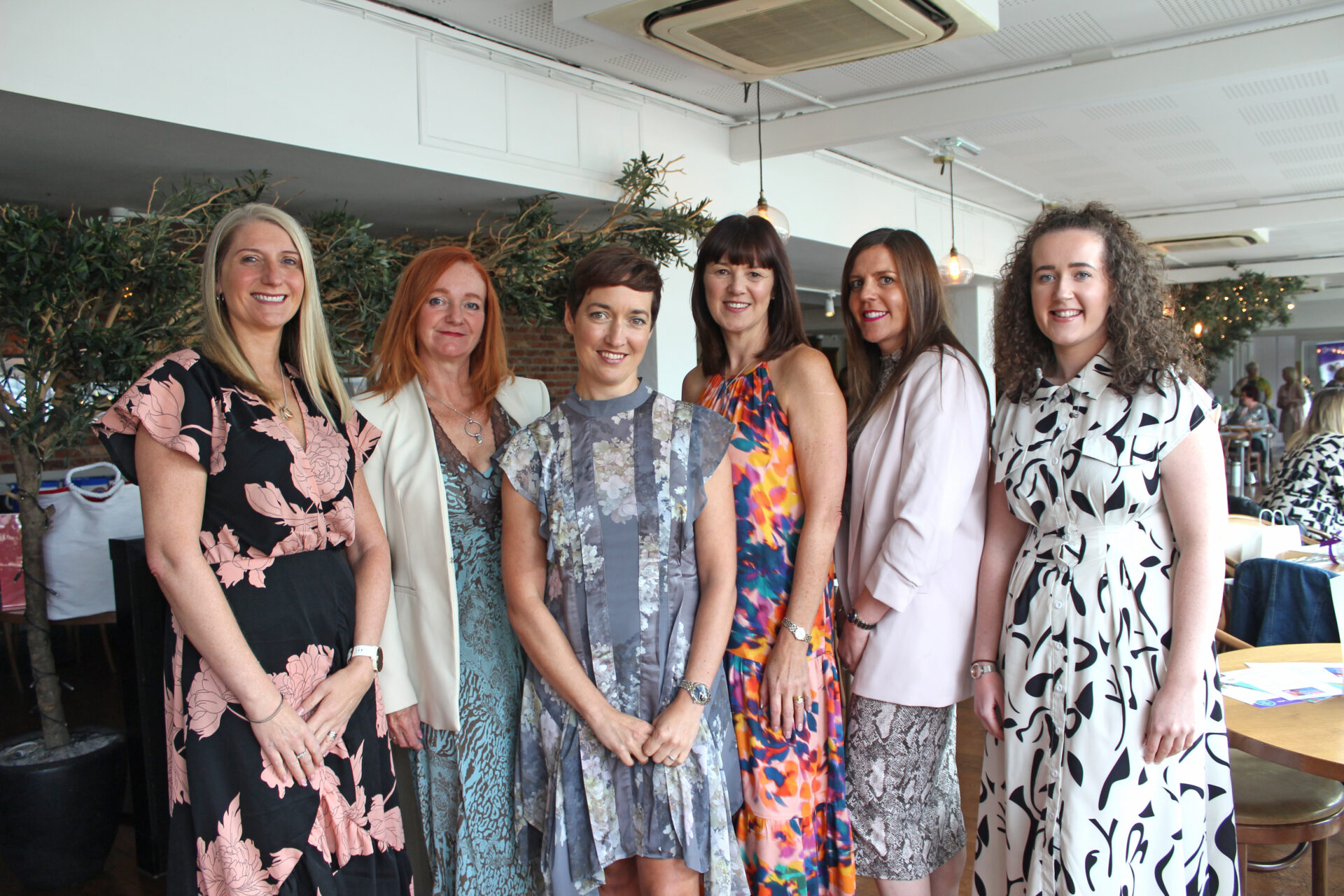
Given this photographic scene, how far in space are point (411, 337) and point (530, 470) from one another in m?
0.53

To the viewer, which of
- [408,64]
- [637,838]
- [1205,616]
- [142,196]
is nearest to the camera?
[1205,616]

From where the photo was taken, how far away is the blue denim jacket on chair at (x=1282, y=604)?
278 cm

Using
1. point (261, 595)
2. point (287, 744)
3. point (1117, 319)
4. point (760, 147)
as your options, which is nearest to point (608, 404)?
point (261, 595)

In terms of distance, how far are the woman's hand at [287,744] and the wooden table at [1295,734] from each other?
6.02 feet

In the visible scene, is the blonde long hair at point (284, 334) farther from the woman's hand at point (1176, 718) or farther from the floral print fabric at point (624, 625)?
the woman's hand at point (1176, 718)

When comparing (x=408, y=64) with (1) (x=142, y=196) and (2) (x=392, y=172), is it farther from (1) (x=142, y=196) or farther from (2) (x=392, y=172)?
(1) (x=142, y=196)

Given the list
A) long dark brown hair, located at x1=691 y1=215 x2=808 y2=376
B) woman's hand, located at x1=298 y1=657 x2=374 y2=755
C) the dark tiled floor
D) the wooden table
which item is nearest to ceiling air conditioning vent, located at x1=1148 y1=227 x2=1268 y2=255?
the dark tiled floor

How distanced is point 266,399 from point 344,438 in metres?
0.18

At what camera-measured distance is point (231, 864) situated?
162cm

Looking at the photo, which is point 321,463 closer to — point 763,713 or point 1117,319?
point 763,713

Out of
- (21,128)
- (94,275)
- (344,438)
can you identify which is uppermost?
(21,128)

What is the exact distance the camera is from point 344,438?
1.90 metres

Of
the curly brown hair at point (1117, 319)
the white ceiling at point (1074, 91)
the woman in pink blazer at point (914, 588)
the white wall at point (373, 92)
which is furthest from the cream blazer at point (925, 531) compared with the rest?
the white wall at point (373, 92)

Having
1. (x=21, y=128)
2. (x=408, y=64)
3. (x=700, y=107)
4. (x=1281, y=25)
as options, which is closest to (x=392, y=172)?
(x=408, y=64)
